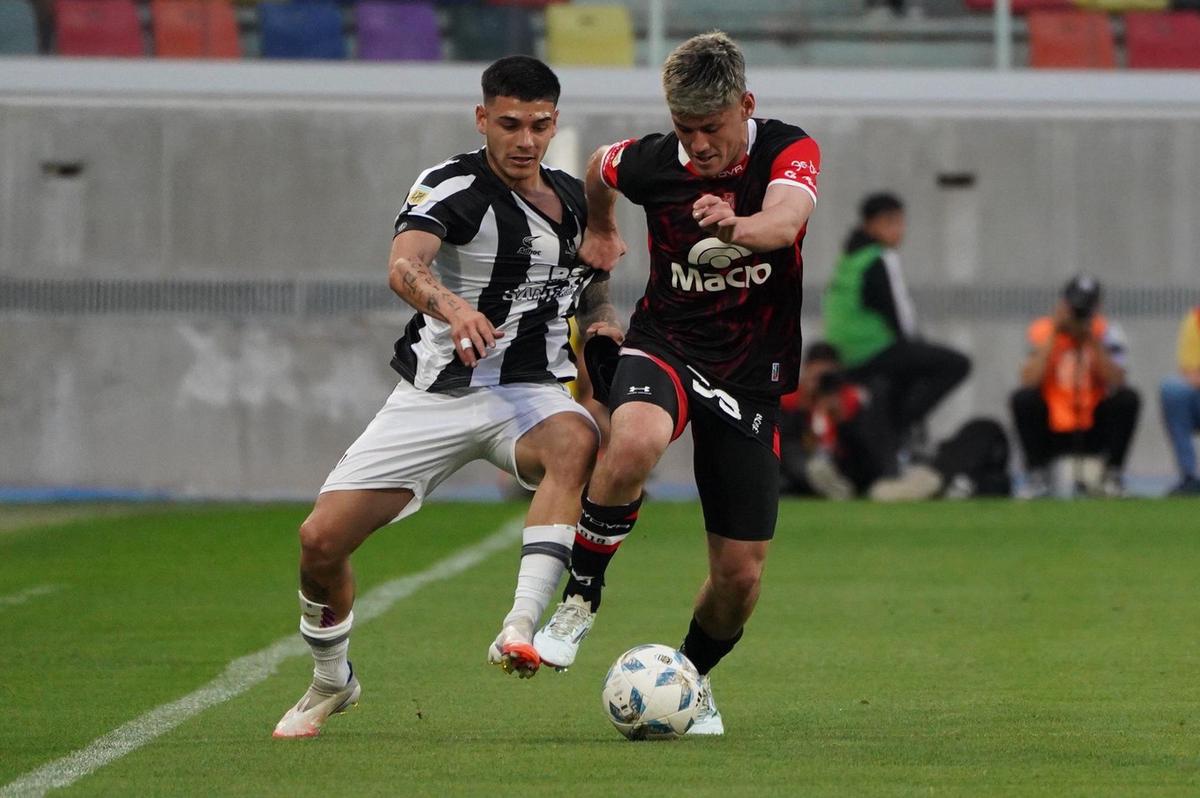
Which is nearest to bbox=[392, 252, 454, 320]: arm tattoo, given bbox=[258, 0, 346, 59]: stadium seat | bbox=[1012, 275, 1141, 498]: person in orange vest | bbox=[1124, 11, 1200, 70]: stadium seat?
bbox=[1012, 275, 1141, 498]: person in orange vest

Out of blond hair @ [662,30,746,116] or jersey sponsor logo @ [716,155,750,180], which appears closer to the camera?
blond hair @ [662,30,746,116]

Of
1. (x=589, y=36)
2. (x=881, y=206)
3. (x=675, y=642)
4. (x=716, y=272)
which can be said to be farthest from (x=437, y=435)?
(x=589, y=36)

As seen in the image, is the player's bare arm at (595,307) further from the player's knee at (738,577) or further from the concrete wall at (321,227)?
the concrete wall at (321,227)

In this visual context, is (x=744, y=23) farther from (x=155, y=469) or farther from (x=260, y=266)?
(x=155, y=469)

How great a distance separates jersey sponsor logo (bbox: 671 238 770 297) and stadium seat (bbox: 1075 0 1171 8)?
1471 cm

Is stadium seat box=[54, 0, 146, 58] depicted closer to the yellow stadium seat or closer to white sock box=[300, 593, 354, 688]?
the yellow stadium seat

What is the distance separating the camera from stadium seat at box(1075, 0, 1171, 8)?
65.0 feet

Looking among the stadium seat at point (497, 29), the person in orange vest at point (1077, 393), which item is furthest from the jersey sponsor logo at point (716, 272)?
the stadium seat at point (497, 29)

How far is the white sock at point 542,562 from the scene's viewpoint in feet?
18.9

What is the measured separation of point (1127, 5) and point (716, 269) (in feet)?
49.1

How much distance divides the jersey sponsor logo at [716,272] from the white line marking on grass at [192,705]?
1742 mm

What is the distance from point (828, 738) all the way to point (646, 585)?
15.1ft

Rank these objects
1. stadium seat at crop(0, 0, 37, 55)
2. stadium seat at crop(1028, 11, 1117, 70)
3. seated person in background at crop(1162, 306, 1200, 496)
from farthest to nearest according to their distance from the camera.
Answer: stadium seat at crop(1028, 11, 1117, 70)
stadium seat at crop(0, 0, 37, 55)
seated person in background at crop(1162, 306, 1200, 496)

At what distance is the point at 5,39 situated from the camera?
19.0 meters
